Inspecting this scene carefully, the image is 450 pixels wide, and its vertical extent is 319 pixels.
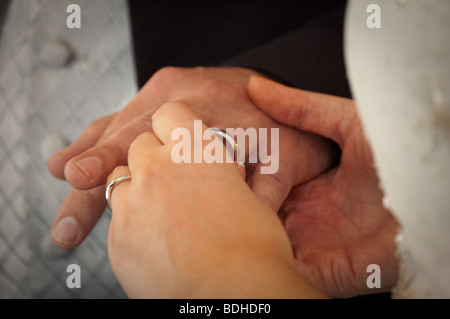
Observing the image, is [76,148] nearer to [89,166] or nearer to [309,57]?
[89,166]

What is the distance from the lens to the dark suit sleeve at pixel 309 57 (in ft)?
1.70

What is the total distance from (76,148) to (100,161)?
7 cm

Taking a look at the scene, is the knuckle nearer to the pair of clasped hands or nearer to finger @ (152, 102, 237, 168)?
the pair of clasped hands

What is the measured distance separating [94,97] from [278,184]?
0.20 meters

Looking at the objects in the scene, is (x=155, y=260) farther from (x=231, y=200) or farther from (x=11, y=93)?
→ (x=11, y=93)

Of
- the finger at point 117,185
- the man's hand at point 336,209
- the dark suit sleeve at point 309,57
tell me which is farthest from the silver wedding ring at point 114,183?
the dark suit sleeve at point 309,57

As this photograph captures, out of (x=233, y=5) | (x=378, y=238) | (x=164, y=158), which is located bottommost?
(x=378, y=238)

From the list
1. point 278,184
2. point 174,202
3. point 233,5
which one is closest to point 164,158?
point 174,202

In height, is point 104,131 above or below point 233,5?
below

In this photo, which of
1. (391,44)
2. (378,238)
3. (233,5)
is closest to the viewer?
(391,44)

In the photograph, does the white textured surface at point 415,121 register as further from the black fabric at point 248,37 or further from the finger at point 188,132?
the black fabric at point 248,37

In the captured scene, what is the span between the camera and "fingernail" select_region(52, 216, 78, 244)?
14.5 inches

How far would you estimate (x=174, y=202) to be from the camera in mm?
262

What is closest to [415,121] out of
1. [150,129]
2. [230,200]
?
[230,200]
